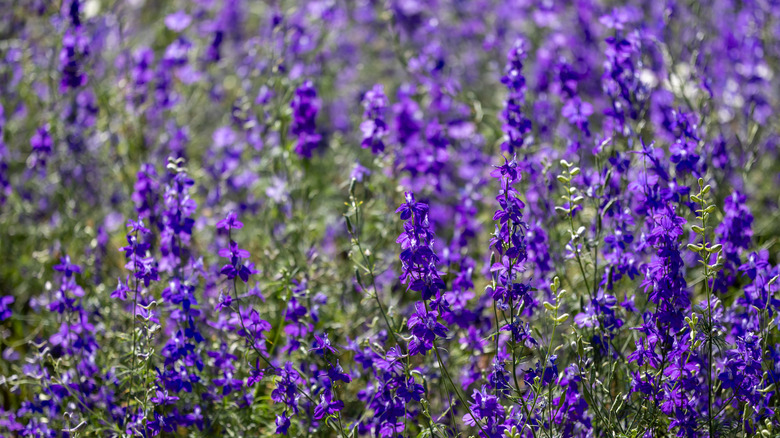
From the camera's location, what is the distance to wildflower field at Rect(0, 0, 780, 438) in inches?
87.1

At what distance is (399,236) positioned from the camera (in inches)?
80.4

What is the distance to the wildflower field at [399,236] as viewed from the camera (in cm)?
221

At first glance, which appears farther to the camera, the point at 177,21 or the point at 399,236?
the point at 177,21

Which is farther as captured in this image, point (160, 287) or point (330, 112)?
point (330, 112)

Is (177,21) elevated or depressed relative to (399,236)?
depressed

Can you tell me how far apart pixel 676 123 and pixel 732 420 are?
105 cm

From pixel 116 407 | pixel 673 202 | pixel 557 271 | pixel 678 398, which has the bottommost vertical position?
pixel 116 407

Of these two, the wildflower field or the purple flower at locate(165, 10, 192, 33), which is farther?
the purple flower at locate(165, 10, 192, 33)

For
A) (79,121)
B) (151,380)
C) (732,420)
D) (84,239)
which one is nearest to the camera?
(732,420)

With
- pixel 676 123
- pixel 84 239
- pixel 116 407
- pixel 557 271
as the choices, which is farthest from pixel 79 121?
pixel 676 123

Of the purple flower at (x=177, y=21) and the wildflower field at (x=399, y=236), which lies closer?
the wildflower field at (x=399, y=236)

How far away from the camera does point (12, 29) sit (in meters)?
4.45

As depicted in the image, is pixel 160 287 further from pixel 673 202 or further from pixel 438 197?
pixel 673 202

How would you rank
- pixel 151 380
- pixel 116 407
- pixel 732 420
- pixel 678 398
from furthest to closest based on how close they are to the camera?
pixel 116 407, pixel 151 380, pixel 732 420, pixel 678 398
